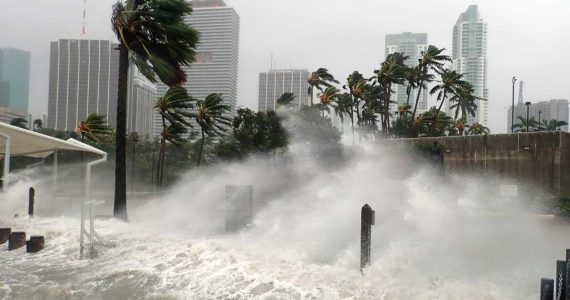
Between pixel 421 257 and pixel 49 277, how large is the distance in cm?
821

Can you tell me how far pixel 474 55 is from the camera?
114m

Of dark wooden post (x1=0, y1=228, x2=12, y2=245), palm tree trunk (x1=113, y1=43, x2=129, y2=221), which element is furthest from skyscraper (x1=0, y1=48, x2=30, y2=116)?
dark wooden post (x1=0, y1=228, x2=12, y2=245)

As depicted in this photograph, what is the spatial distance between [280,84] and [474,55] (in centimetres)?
5109

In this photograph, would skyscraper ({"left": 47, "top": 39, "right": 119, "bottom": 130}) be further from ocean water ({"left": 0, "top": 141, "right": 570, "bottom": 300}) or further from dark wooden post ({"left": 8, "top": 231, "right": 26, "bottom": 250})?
dark wooden post ({"left": 8, "top": 231, "right": 26, "bottom": 250})

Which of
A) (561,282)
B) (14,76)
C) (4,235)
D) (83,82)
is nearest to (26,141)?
(4,235)

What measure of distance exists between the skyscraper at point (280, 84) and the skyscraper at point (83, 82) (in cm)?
2102

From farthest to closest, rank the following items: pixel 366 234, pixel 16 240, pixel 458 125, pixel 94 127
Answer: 1. pixel 458 125
2. pixel 94 127
3. pixel 16 240
4. pixel 366 234

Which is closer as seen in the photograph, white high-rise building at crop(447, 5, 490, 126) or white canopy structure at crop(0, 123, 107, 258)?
white canopy structure at crop(0, 123, 107, 258)

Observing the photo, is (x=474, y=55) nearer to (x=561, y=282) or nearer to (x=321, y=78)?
(x=321, y=78)

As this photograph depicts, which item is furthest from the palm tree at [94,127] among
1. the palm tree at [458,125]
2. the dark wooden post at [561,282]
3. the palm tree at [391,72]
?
the palm tree at [458,125]

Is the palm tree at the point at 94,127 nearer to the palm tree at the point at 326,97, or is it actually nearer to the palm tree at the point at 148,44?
the palm tree at the point at 148,44

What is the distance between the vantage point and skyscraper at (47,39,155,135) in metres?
83.3

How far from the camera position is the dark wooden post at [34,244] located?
12852 mm

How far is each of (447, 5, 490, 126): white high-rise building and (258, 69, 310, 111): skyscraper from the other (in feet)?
Result: 120
